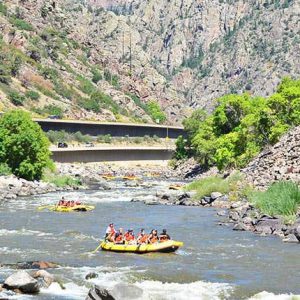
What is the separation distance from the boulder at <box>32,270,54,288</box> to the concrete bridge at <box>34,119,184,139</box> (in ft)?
361

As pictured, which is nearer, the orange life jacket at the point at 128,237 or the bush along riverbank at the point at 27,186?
the orange life jacket at the point at 128,237

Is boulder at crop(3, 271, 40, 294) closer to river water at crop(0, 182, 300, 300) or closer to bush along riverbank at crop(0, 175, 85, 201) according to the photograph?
river water at crop(0, 182, 300, 300)

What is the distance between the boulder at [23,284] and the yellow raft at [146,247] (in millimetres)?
12991

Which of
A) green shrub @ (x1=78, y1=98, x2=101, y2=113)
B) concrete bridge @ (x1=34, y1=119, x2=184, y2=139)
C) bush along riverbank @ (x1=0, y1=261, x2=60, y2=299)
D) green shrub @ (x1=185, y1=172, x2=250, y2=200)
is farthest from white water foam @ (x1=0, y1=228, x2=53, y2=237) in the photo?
green shrub @ (x1=78, y1=98, x2=101, y2=113)

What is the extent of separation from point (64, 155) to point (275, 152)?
65.4m

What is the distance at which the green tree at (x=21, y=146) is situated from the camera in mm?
93750

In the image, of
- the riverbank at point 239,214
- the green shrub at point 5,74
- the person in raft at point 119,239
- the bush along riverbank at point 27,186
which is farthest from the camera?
the green shrub at point 5,74

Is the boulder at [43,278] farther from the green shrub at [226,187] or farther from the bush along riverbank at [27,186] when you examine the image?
the bush along riverbank at [27,186]

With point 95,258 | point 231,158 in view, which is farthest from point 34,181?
point 95,258

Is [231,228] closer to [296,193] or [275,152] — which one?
[296,193]

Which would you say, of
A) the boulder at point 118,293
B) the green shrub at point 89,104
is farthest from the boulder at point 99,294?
the green shrub at point 89,104

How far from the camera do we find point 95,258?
4503 centimetres

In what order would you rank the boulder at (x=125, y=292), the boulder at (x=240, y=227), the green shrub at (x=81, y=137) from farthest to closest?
the green shrub at (x=81, y=137)
the boulder at (x=240, y=227)
the boulder at (x=125, y=292)

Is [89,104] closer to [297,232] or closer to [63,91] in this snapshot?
[63,91]
